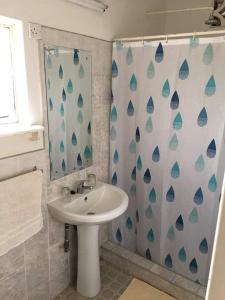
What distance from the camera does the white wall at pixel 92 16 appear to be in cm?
140

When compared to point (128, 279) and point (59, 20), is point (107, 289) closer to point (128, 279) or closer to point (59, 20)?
point (128, 279)

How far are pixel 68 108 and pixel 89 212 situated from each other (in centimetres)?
79

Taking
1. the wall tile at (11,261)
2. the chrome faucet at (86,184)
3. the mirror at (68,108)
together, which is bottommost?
the wall tile at (11,261)

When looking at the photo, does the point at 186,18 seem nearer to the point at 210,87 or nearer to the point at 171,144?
the point at 210,87

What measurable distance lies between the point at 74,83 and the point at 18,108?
0.46 m

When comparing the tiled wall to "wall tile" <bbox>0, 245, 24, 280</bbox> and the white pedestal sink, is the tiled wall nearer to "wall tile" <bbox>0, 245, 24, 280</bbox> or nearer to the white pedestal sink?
"wall tile" <bbox>0, 245, 24, 280</bbox>

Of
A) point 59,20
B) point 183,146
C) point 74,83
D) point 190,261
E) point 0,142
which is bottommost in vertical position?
point 190,261

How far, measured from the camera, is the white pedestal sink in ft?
5.74

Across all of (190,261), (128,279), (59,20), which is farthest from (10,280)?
(59,20)

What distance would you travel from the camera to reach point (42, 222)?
1.69 metres

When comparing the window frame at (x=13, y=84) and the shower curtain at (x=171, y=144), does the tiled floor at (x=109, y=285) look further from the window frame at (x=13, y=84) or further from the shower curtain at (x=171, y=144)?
the window frame at (x=13, y=84)

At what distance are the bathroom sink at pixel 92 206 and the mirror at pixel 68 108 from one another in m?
0.20

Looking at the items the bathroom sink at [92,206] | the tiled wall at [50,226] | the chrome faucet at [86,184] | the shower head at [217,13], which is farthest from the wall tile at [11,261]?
the shower head at [217,13]

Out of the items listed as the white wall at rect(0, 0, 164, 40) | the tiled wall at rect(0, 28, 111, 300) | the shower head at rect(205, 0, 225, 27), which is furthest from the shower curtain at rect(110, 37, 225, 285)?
the shower head at rect(205, 0, 225, 27)
